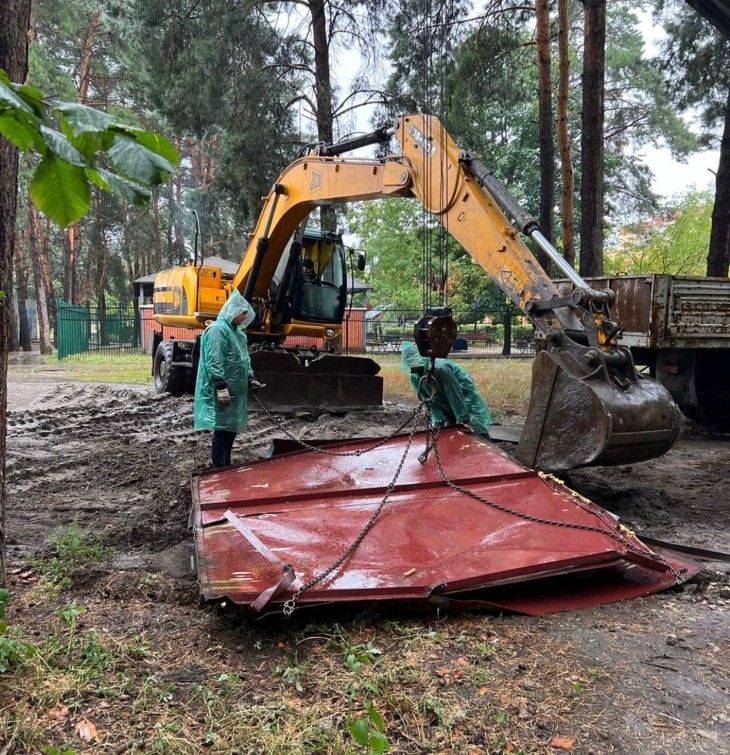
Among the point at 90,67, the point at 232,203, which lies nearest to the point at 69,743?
the point at 232,203

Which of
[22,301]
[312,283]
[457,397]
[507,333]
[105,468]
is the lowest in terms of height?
[105,468]

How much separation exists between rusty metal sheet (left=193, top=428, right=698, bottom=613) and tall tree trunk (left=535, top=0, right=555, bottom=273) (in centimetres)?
826

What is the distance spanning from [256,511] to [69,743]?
1.98m

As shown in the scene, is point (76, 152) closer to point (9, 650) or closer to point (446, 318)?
point (9, 650)

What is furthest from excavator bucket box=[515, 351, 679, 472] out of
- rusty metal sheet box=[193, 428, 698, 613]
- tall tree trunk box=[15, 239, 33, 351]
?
tall tree trunk box=[15, 239, 33, 351]

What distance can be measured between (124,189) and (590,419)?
12.4 ft

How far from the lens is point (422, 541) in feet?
12.2

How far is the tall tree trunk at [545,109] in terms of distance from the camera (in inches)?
477

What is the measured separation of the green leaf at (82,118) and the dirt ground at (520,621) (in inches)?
77.6

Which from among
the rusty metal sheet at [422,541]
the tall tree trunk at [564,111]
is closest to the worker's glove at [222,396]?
the rusty metal sheet at [422,541]

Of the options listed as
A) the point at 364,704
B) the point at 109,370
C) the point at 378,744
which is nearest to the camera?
the point at 378,744

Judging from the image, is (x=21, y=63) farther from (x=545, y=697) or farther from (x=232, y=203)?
(x=232, y=203)

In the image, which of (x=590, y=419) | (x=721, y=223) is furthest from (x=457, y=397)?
(x=721, y=223)

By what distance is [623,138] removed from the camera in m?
28.2
